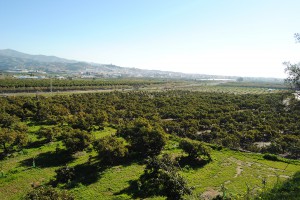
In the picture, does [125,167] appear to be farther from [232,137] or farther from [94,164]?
[232,137]

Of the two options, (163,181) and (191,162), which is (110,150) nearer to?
(191,162)

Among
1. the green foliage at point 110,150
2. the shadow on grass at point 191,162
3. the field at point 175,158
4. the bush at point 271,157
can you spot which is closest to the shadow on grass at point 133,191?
the field at point 175,158

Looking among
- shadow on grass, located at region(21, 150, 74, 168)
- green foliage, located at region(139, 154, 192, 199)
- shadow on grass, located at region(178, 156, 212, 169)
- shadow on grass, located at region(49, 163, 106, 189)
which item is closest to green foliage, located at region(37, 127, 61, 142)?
shadow on grass, located at region(21, 150, 74, 168)

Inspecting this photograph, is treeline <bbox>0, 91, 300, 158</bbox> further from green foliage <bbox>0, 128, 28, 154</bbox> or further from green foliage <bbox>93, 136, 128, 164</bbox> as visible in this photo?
green foliage <bbox>93, 136, 128, 164</bbox>

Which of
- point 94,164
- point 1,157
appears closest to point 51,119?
point 1,157

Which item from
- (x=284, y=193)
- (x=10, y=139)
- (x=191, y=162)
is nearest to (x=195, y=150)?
(x=191, y=162)

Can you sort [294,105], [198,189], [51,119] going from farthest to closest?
[51,119], [198,189], [294,105]

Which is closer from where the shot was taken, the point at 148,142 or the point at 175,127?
the point at 148,142

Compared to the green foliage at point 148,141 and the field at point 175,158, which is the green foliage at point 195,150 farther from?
the green foliage at point 148,141
